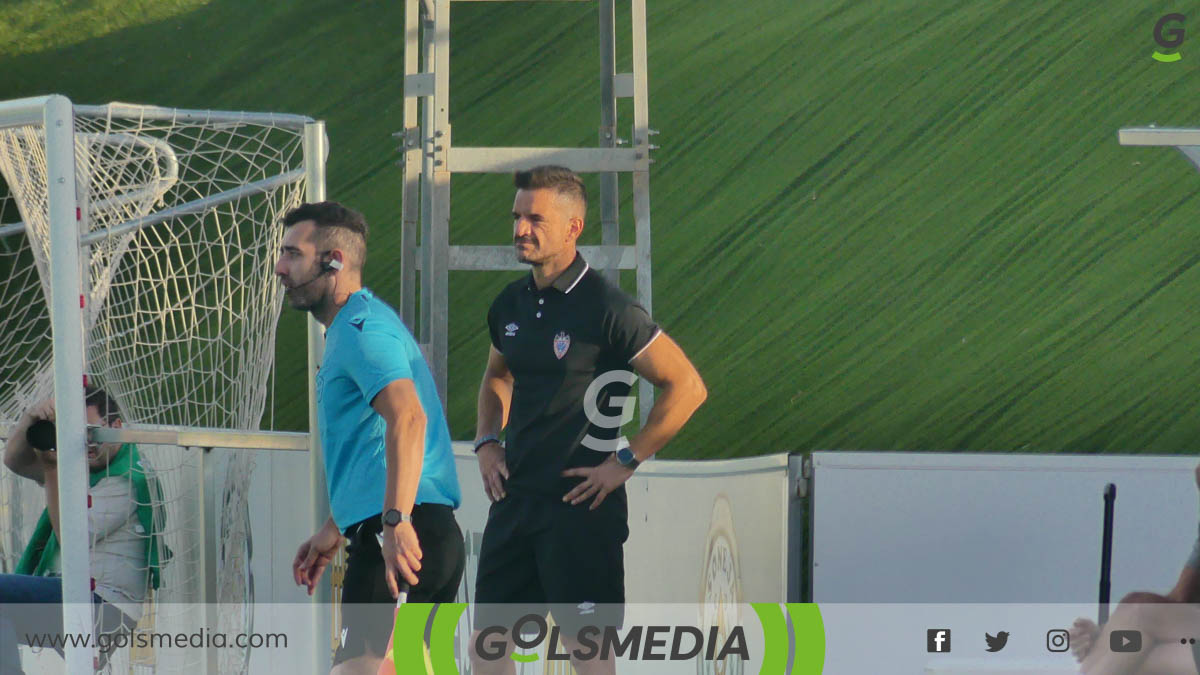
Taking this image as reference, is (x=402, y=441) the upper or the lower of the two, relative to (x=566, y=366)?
lower

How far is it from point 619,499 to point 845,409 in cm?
312

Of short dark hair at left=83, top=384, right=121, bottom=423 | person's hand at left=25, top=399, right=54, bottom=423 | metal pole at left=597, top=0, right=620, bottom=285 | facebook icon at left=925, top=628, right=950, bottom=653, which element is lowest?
facebook icon at left=925, top=628, right=950, bottom=653

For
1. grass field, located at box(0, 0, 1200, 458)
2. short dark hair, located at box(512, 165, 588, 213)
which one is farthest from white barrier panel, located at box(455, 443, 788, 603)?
grass field, located at box(0, 0, 1200, 458)

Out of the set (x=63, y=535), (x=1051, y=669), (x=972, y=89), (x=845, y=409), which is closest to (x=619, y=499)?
(x=1051, y=669)

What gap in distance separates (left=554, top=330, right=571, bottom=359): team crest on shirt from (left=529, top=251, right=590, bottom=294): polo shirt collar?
0.10m

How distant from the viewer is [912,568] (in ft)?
10.2

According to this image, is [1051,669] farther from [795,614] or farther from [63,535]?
[63,535]

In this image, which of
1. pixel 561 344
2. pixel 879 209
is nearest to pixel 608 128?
pixel 561 344

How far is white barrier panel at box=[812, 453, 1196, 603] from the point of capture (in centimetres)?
304

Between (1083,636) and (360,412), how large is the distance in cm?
151

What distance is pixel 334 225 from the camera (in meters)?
2.77

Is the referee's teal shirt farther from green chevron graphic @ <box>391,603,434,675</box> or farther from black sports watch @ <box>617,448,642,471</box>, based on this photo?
black sports watch @ <box>617,448,642,471</box>

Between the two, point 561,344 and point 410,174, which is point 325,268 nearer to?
point 561,344

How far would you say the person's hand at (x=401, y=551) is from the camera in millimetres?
2488
